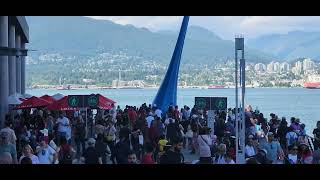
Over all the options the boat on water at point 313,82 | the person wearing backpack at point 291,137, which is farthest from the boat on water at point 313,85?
the person wearing backpack at point 291,137

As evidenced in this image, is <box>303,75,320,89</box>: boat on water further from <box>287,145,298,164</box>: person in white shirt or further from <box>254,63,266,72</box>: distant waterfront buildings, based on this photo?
<box>287,145,298,164</box>: person in white shirt

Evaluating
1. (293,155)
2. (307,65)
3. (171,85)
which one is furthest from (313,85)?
(293,155)

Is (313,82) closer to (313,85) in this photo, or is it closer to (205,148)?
(313,85)

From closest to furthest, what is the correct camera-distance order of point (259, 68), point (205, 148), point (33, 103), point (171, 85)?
1. point (205, 148)
2. point (33, 103)
3. point (171, 85)
4. point (259, 68)

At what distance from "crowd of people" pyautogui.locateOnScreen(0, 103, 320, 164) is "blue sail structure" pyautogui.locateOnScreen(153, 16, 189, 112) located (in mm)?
9480

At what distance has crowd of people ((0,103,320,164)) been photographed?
44.2 ft

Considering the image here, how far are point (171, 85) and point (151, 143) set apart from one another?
20.4 meters

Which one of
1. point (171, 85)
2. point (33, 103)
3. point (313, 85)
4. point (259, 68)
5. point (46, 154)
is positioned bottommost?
point (313, 85)

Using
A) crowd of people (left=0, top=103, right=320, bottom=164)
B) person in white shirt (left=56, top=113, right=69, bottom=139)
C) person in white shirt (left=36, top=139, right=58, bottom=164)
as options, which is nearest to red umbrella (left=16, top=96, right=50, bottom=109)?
crowd of people (left=0, top=103, right=320, bottom=164)

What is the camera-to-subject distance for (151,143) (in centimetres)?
1738

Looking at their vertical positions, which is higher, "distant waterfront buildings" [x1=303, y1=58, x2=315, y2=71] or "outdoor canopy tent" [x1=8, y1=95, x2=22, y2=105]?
"distant waterfront buildings" [x1=303, y1=58, x2=315, y2=71]

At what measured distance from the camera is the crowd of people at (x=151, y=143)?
13477mm
